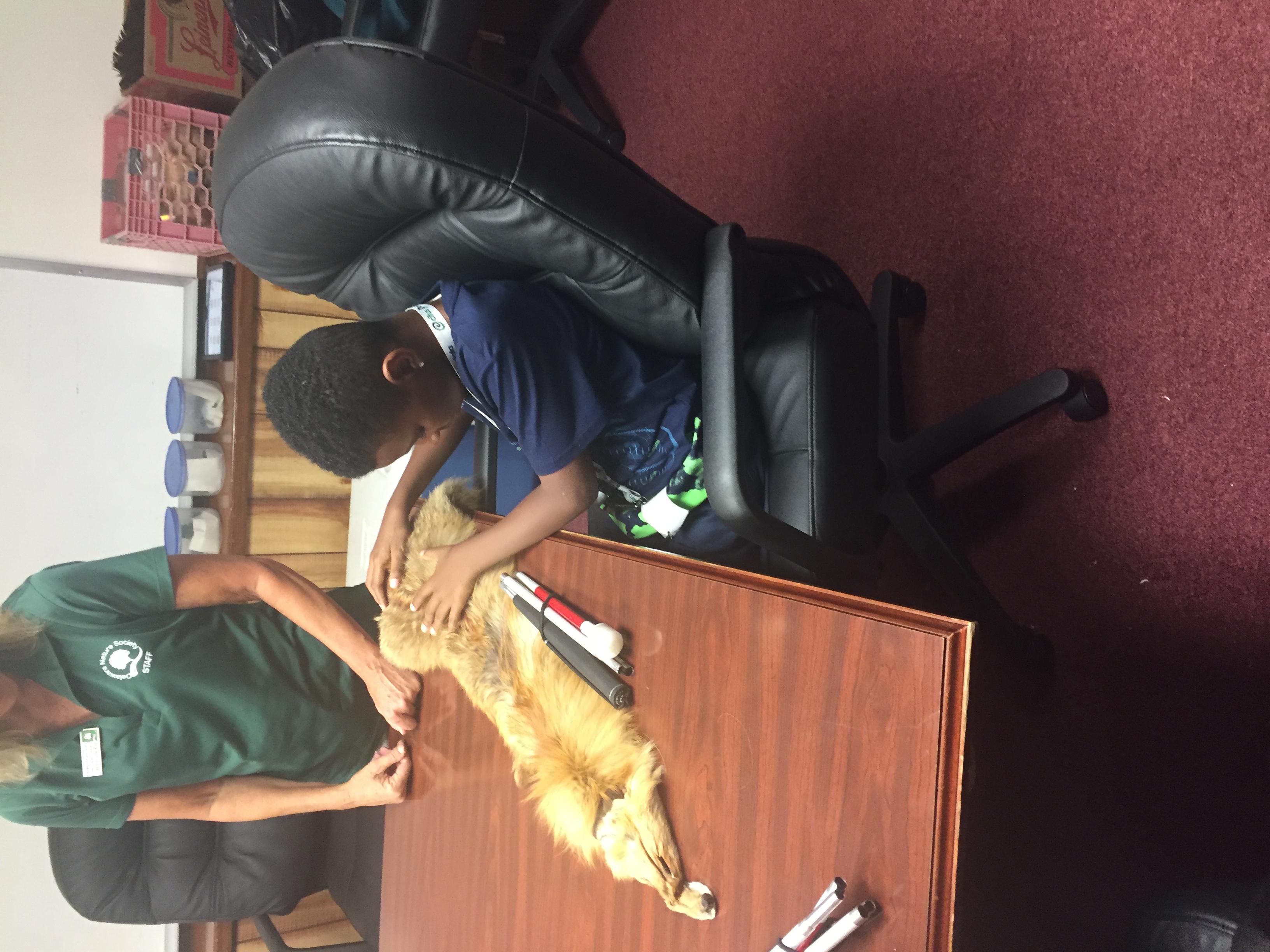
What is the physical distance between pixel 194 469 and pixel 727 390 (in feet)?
3.12

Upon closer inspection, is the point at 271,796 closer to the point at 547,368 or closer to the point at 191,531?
the point at 191,531

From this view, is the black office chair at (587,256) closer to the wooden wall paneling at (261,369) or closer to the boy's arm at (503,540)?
the boy's arm at (503,540)

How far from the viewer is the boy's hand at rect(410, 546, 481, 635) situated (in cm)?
102

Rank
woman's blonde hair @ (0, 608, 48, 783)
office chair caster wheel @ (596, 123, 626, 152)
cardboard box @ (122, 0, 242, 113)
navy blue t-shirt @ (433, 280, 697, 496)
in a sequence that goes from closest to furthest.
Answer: navy blue t-shirt @ (433, 280, 697, 496), woman's blonde hair @ (0, 608, 48, 783), cardboard box @ (122, 0, 242, 113), office chair caster wheel @ (596, 123, 626, 152)

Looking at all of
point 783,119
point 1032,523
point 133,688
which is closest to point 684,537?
point 1032,523

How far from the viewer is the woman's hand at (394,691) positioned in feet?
3.73

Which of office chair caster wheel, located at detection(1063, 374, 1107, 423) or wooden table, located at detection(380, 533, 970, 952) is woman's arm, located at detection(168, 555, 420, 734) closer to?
wooden table, located at detection(380, 533, 970, 952)

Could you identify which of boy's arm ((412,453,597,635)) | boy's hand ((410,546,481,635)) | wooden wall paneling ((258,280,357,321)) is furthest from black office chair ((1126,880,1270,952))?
wooden wall paneling ((258,280,357,321))

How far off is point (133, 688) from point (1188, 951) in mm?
1181

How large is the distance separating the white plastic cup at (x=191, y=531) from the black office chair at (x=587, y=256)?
48 centimetres

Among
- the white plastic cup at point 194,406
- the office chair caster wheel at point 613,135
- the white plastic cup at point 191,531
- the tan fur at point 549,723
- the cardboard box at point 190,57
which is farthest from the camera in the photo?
the office chair caster wheel at point 613,135

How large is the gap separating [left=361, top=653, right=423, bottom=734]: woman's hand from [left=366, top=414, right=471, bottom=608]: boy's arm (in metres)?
0.09

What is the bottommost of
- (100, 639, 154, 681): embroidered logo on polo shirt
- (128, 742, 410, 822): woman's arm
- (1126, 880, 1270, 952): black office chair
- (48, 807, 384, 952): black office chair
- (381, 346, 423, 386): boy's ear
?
(48, 807, 384, 952): black office chair

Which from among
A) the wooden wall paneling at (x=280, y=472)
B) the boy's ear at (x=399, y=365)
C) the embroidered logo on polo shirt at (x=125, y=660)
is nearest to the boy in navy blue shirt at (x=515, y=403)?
the boy's ear at (x=399, y=365)
